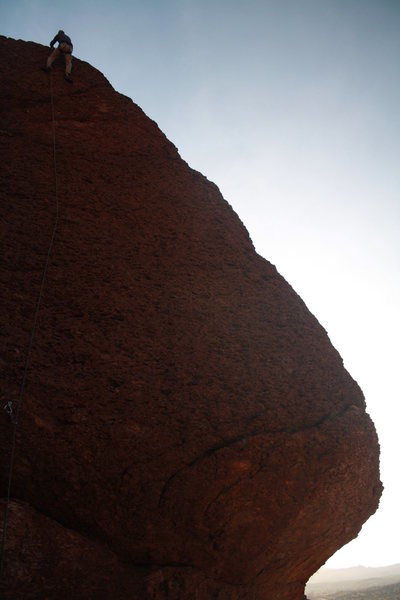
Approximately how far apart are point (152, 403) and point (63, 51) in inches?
187

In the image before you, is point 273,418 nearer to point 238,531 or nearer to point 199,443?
point 199,443

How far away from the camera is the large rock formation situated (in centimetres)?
287

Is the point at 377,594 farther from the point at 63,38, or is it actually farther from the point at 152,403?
the point at 63,38

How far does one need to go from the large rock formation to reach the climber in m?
0.77

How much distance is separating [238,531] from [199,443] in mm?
775

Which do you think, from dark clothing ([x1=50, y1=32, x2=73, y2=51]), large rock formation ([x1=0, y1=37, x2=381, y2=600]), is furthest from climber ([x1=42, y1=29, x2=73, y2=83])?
large rock formation ([x1=0, y1=37, x2=381, y2=600])

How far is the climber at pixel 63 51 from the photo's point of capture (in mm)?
5191

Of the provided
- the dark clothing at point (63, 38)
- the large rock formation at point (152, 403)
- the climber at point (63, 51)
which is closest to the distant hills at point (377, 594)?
the large rock formation at point (152, 403)

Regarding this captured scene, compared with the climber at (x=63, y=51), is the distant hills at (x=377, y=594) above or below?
below

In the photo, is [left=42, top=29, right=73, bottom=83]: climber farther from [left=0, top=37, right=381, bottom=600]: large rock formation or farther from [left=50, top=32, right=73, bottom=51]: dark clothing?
[left=0, top=37, right=381, bottom=600]: large rock formation

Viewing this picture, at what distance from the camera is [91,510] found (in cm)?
288

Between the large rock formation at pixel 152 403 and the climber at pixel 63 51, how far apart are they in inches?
30.4

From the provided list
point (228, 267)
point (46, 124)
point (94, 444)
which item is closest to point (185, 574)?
point (94, 444)

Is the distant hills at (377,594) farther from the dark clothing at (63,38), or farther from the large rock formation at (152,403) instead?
the dark clothing at (63,38)
